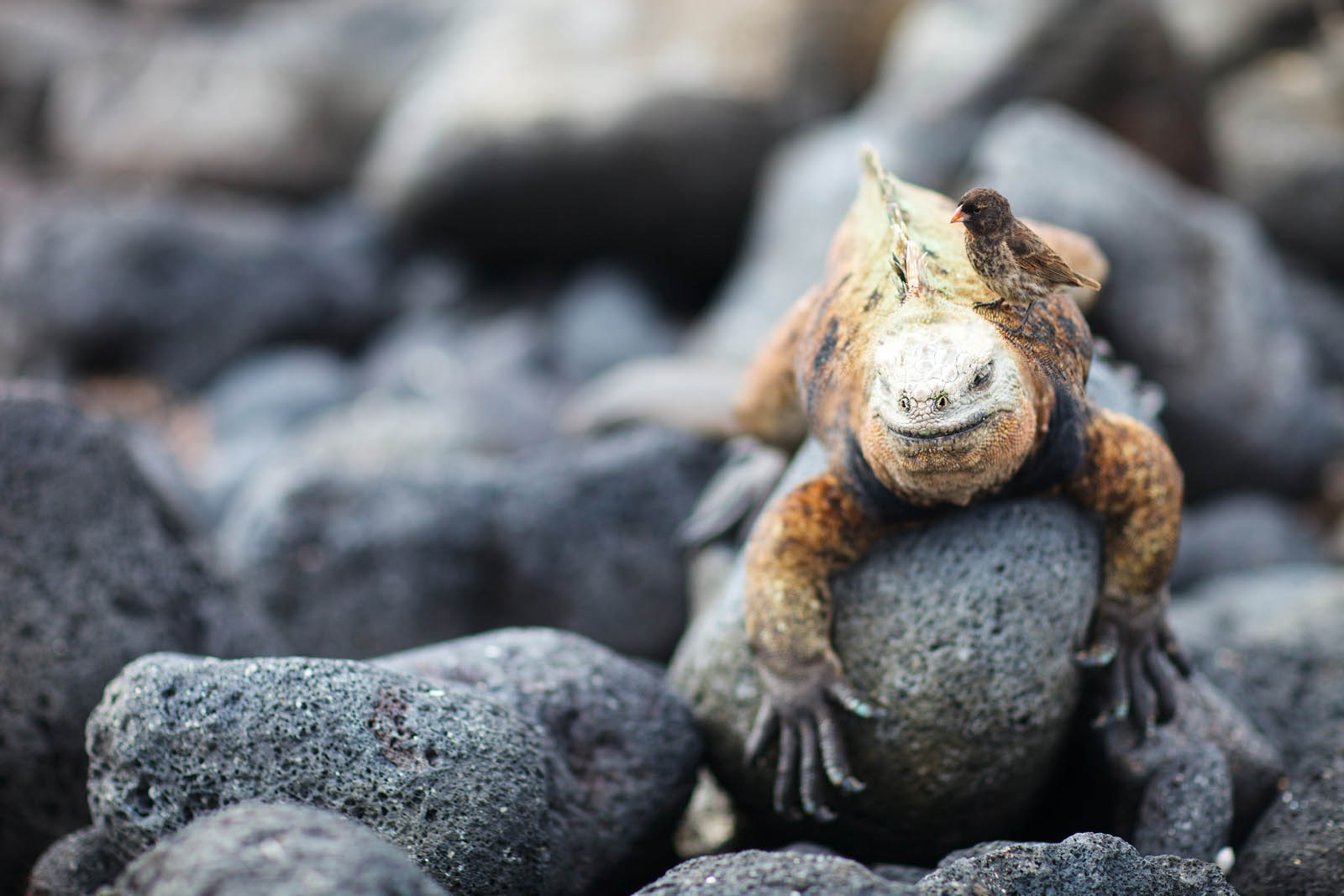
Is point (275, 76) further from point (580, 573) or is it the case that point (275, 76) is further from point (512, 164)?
point (580, 573)

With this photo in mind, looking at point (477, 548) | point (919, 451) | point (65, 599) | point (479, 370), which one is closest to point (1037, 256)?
point (919, 451)

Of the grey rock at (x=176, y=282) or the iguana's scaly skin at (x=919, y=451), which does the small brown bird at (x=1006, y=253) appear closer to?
the iguana's scaly skin at (x=919, y=451)

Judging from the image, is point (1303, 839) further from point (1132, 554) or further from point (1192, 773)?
point (1132, 554)

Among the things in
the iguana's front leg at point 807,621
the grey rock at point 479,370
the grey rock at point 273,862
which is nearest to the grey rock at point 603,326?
the grey rock at point 479,370

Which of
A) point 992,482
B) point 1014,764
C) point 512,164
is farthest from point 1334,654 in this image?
point 512,164

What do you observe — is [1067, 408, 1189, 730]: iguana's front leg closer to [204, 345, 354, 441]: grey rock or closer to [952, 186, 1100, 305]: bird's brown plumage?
[952, 186, 1100, 305]: bird's brown plumage

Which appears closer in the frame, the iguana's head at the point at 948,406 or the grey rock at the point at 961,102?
the iguana's head at the point at 948,406
